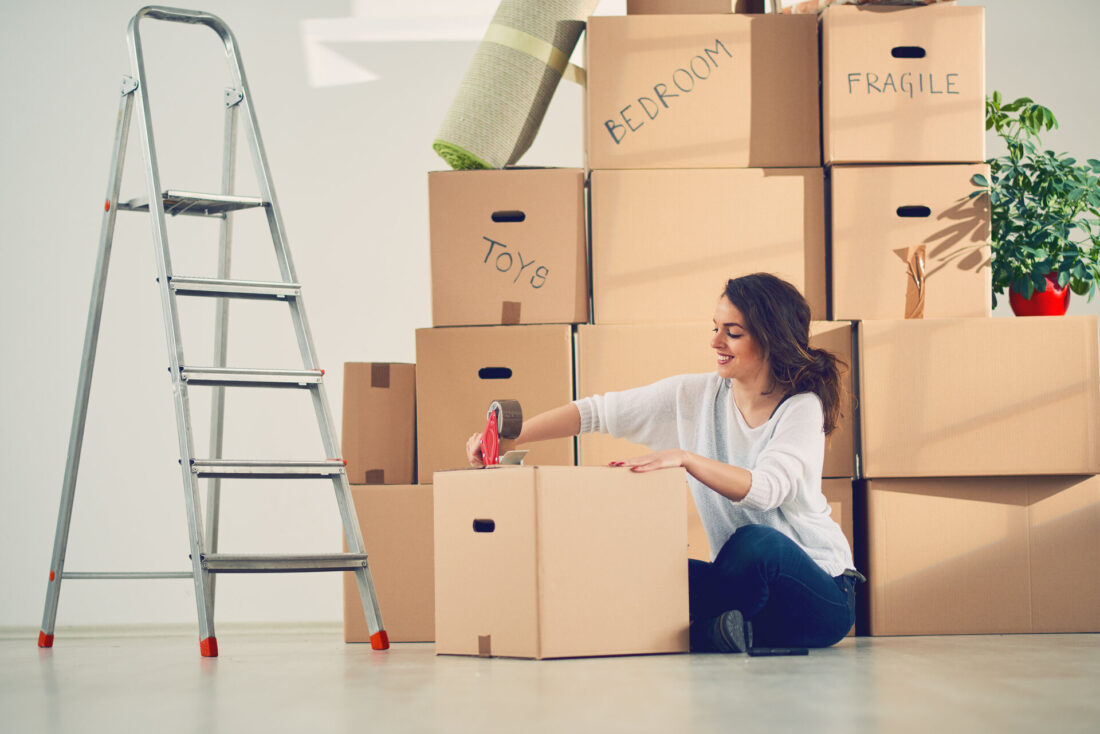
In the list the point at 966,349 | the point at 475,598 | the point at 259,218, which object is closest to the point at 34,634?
the point at 259,218

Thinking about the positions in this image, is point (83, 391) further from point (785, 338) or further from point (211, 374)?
point (785, 338)

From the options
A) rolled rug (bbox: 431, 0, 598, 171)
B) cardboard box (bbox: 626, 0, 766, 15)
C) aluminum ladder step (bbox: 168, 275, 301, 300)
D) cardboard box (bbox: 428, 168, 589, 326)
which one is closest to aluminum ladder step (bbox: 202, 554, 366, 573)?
aluminum ladder step (bbox: 168, 275, 301, 300)

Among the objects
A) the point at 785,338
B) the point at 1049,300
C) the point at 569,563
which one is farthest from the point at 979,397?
the point at 569,563

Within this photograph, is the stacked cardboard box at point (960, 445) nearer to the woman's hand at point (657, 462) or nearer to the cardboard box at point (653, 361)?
the cardboard box at point (653, 361)

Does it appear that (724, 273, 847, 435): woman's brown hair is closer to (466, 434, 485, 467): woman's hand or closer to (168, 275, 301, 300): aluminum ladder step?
(466, 434, 485, 467): woman's hand

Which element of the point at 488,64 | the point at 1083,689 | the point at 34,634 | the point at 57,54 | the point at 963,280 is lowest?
the point at 34,634

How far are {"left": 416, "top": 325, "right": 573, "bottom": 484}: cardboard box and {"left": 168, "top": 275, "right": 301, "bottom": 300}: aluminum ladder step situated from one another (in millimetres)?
400

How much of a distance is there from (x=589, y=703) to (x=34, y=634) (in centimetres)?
242

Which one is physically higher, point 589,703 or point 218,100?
point 218,100

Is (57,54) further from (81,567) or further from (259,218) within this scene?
(81,567)

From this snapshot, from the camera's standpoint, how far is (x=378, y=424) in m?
2.58

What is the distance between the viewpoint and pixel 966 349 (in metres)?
2.39

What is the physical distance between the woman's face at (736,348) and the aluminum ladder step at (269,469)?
768mm

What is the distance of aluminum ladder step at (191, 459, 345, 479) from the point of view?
2064 mm
